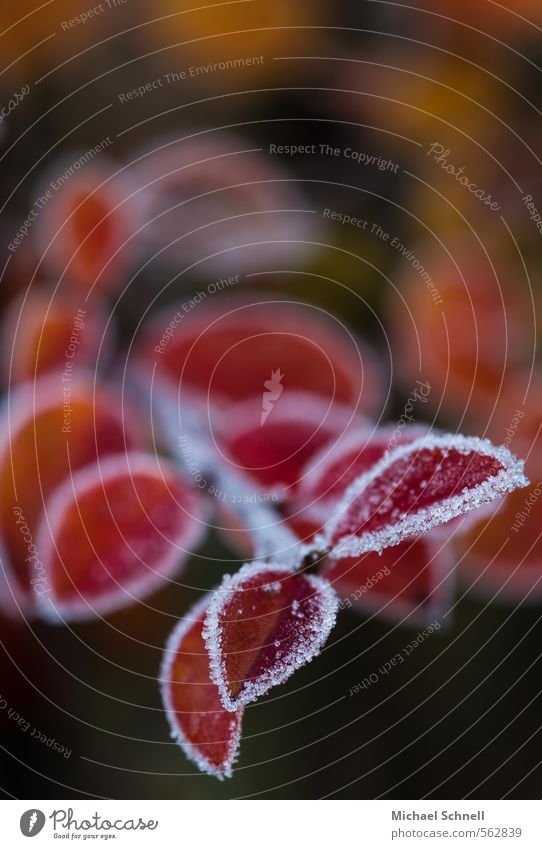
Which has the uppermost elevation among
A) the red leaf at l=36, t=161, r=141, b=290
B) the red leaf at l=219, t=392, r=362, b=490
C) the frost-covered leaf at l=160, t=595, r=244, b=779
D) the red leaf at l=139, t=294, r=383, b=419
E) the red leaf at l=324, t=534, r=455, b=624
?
the red leaf at l=36, t=161, r=141, b=290

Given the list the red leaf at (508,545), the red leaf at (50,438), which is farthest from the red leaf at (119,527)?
the red leaf at (508,545)

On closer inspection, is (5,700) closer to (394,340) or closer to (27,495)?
(27,495)

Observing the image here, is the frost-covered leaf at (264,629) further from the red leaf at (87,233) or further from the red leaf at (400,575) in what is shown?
the red leaf at (87,233)

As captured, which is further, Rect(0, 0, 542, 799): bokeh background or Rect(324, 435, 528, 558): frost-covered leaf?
Rect(0, 0, 542, 799): bokeh background

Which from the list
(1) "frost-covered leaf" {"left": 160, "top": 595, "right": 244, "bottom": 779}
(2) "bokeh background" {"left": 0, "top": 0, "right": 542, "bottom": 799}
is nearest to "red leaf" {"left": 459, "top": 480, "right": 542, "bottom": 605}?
(2) "bokeh background" {"left": 0, "top": 0, "right": 542, "bottom": 799}

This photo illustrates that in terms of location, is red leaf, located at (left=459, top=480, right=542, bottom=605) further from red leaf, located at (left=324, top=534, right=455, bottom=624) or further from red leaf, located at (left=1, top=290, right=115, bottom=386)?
red leaf, located at (left=1, top=290, right=115, bottom=386)
